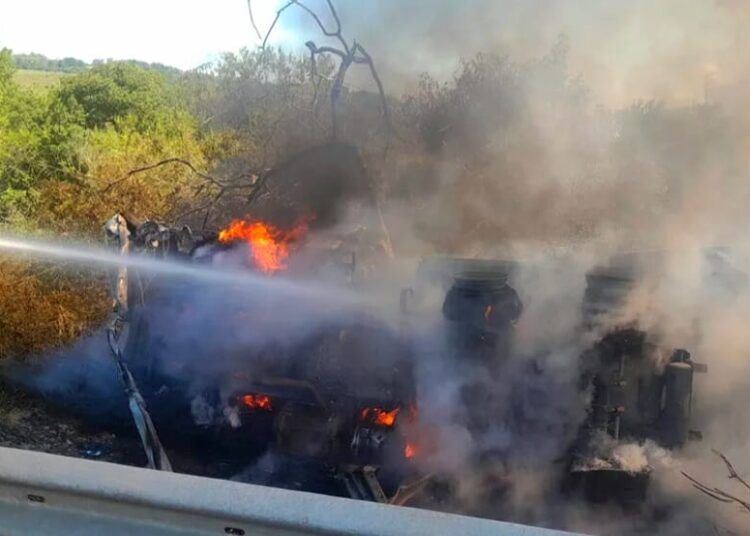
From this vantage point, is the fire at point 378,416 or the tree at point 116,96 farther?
the tree at point 116,96

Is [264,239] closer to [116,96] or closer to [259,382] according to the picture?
[259,382]

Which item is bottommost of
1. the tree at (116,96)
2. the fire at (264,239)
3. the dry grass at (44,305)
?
the dry grass at (44,305)

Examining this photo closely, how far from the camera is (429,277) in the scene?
522 cm

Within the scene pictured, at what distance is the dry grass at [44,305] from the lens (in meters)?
5.86

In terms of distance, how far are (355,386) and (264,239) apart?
193 centimetres

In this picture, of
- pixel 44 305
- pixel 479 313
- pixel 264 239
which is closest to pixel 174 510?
pixel 479 313

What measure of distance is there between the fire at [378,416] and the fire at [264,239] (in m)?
1.55

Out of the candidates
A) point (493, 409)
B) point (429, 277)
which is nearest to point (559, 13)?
point (429, 277)

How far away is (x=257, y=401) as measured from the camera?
4.45 metres

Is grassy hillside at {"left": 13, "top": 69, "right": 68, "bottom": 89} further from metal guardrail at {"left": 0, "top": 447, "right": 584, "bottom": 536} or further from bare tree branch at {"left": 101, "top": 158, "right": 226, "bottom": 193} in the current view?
metal guardrail at {"left": 0, "top": 447, "right": 584, "bottom": 536}

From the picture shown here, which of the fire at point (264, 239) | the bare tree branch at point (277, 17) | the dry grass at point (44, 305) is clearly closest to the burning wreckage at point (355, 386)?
the fire at point (264, 239)

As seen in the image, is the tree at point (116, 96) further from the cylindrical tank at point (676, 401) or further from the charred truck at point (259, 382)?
the cylindrical tank at point (676, 401)

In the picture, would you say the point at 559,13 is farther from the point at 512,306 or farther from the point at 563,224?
the point at 512,306

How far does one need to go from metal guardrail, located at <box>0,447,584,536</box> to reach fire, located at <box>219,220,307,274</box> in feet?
11.6
